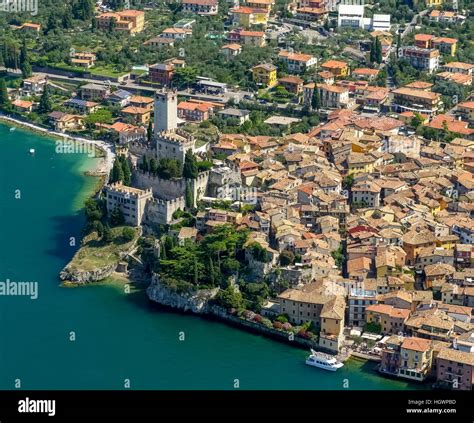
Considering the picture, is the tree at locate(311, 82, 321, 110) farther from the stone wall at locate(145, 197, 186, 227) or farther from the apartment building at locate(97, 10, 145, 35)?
the apartment building at locate(97, 10, 145, 35)

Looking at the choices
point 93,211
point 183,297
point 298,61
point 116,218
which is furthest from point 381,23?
point 183,297

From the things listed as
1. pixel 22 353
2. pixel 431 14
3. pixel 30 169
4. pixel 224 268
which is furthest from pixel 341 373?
pixel 431 14

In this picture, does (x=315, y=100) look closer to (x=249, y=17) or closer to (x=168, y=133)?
(x=168, y=133)

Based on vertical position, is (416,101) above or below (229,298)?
above

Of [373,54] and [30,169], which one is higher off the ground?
[373,54]

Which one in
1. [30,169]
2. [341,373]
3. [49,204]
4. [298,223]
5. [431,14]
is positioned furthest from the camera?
[431,14]

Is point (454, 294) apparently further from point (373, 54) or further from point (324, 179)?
point (373, 54)
